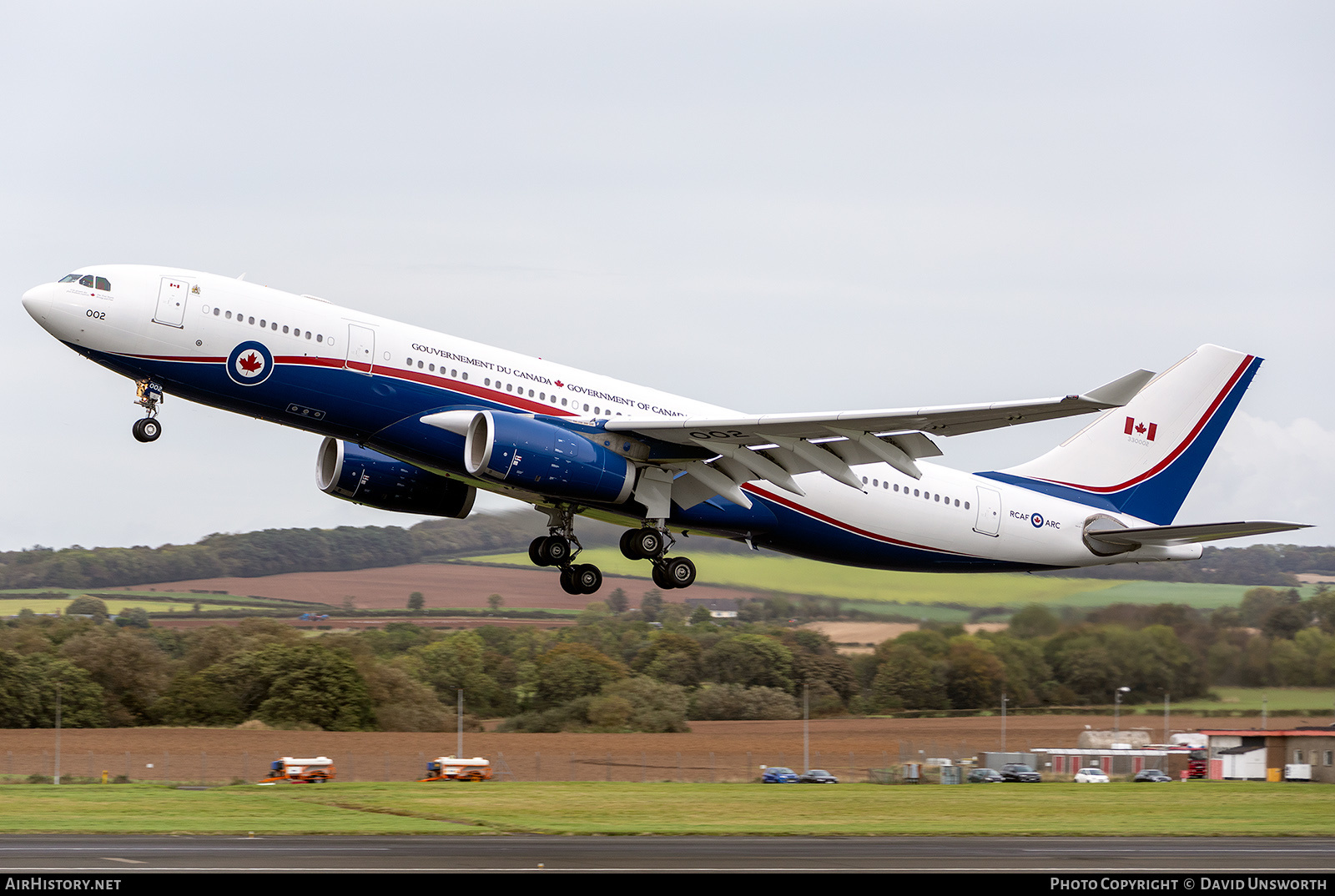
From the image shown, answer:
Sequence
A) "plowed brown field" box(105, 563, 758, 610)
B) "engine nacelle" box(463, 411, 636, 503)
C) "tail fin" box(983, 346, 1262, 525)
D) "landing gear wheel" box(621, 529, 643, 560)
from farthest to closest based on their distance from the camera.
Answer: "plowed brown field" box(105, 563, 758, 610), "tail fin" box(983, 346, 1262, 525), "landing gear wheel" box(621, 529, 643, 560), "engine nacelle" box(463, 411, 636, 503)

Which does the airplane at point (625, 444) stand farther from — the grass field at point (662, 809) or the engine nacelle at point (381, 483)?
the grass field at point (662, 809)

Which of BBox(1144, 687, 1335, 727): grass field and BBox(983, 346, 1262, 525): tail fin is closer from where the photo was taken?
BBox(983, 346, 1262, 525): tail fin

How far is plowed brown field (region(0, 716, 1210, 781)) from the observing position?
52.6 m

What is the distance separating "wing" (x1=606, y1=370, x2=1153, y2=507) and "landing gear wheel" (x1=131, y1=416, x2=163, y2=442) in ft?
31.7

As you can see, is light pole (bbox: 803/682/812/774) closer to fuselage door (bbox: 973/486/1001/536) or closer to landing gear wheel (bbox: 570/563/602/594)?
fuselage door (bbox: 973/486/1001/536)

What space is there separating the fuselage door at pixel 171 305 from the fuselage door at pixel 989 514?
791 inches

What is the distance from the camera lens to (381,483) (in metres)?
34.9

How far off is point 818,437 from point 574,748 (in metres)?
31.9

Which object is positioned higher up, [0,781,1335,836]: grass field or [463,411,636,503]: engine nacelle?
[463,411,636,503]: engine nacelle

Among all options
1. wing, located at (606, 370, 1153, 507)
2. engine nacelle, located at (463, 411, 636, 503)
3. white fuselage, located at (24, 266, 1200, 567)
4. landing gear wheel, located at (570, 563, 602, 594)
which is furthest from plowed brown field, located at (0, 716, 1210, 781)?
engine nacelle, located at (463, 411, 636, 503)

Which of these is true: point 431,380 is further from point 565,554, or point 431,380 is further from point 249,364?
point 565,554

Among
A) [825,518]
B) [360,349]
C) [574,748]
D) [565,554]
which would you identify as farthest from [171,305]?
[574,748]

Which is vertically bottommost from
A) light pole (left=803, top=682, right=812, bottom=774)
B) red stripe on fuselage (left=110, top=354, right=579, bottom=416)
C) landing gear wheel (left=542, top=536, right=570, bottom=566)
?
light pole (left=803, top=682, right=812, bottom=774)
